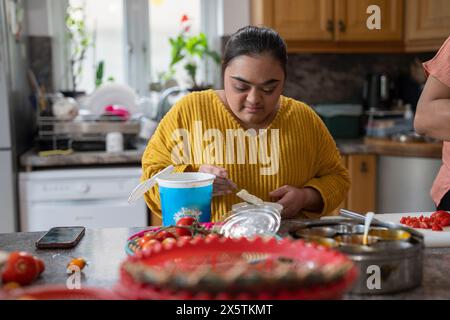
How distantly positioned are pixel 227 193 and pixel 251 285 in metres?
0.78

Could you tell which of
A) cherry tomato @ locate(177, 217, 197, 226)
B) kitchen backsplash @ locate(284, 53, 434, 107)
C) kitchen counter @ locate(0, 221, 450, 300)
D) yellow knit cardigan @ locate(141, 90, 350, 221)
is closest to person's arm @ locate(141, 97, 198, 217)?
yellow knit cardigan @ locate(141, 90, 350, 221)

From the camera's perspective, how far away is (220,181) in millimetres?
1381

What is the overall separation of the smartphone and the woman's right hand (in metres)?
0.31

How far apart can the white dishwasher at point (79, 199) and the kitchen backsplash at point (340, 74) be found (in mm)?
1239

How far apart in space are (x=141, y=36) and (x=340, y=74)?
46.1 inches

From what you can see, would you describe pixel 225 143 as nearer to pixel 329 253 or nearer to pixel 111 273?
pixel 111 273

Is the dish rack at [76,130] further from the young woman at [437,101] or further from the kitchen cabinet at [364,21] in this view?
the young woman at [437,101]

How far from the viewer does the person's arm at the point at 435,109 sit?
60.2 inches

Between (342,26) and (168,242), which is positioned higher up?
(342,26)

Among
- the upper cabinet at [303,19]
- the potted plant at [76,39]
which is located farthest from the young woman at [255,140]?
the potted plant at [76,39]

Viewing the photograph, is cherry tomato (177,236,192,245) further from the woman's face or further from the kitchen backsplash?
the kitchen backsplash

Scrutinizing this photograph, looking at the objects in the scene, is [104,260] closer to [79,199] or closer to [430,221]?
[430,221]

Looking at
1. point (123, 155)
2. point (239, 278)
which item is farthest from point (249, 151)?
point (123, 155)

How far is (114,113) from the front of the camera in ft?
9.41
